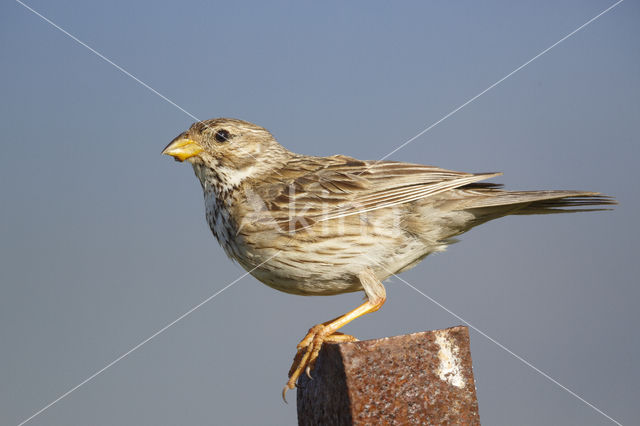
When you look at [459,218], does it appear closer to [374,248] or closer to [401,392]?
[374,248]

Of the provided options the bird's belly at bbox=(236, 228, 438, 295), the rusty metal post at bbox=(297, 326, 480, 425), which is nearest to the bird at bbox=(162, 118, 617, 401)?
the bird's belly at bbox=(236, 228, 438, 295)

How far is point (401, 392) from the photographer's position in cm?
416

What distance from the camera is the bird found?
18.4ft

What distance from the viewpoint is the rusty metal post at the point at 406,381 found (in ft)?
13.6

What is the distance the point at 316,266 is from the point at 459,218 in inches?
58.2

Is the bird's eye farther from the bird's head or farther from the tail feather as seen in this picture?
the tail feather

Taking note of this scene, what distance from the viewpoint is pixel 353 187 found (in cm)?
603

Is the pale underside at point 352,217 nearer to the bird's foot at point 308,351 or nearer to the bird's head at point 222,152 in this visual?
the bird's head at point 222,152

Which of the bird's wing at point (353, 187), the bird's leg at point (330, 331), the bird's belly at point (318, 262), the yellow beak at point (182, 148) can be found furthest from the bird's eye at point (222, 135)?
the bird's leg at point (330, 331)

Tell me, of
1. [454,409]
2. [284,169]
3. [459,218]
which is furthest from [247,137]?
[454,409]

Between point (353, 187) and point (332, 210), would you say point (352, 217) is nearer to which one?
point (332, 210)

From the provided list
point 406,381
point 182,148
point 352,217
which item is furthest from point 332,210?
point 406,381

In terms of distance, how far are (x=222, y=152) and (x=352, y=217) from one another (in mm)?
1564

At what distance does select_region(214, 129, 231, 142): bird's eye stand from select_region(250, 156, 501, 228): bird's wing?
67cm
